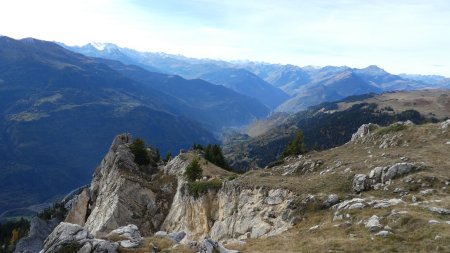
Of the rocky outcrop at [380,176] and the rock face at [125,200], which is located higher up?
the rocky outcrop at [380,176]

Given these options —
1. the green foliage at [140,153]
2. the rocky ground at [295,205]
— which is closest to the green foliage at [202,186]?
the rocky ground at [295,205]

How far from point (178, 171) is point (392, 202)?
56.5 m

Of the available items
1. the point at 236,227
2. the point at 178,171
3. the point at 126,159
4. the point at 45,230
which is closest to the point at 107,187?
the point at 126,159

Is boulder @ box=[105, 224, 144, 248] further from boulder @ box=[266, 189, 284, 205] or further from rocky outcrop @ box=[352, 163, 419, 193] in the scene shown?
rocky outcrop @ box=[352, 163, 419, 193]

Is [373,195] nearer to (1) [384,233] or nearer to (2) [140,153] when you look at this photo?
(1) [384,233]

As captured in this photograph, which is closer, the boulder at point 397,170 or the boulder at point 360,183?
the boulder at point 397,170

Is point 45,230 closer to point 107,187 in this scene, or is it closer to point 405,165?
point 107,187

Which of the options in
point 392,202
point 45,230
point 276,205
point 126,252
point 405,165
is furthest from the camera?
point 45,230

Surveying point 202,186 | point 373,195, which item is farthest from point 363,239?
point 202,186

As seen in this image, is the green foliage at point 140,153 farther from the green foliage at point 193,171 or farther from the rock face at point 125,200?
the green foliage at point 193,171

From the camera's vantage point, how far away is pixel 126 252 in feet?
109

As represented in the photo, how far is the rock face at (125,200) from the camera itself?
7988 centimetres

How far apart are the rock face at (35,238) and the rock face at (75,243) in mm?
132591

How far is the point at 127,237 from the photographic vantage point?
3584 centimetres
